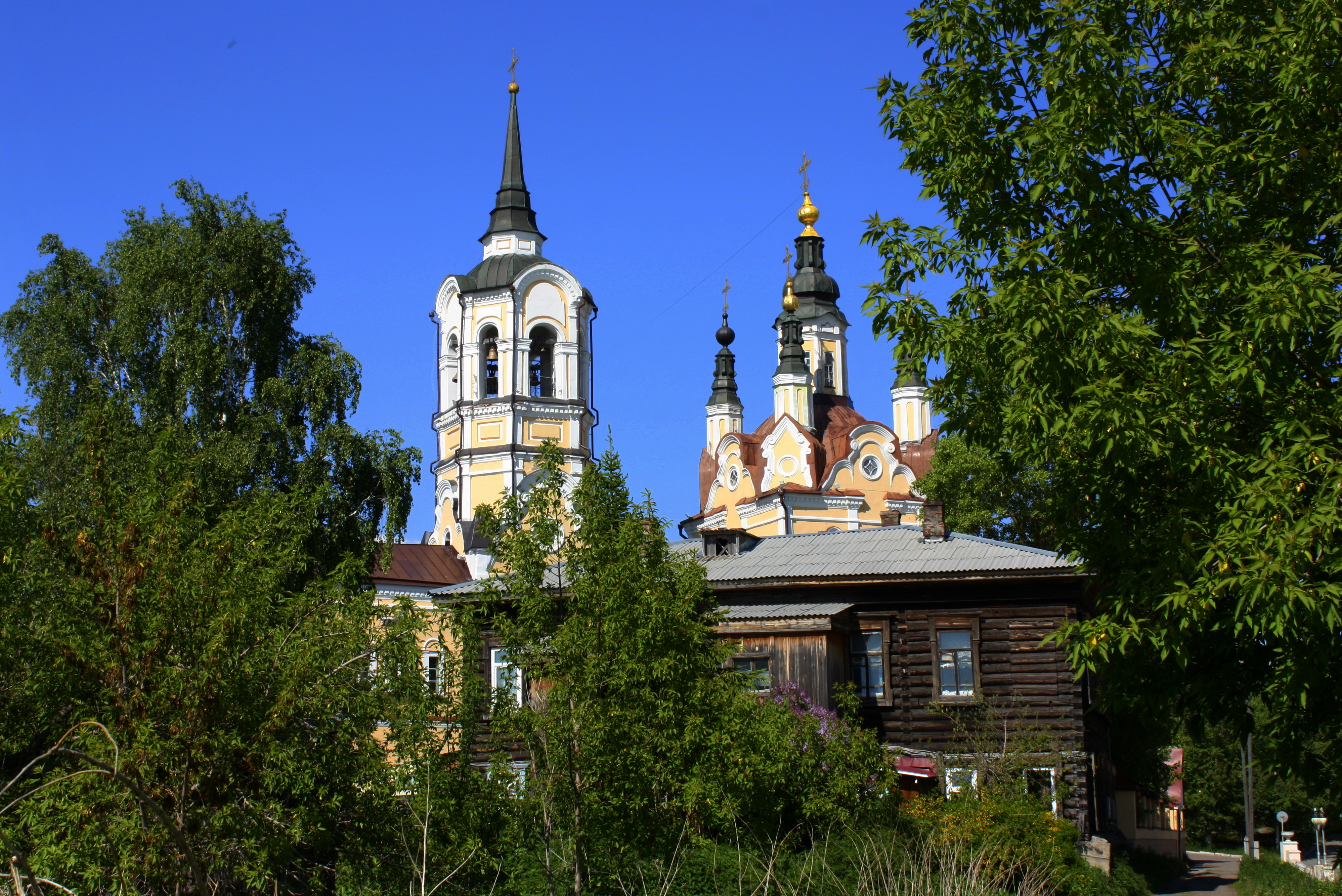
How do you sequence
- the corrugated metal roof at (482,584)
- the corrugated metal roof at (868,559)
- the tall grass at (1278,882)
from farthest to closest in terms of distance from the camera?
the corrugated metal roof at (868,559)
the tall grass at (1278,882)
the corrugated metal roof at (482,584)

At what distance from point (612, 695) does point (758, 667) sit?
906 cm

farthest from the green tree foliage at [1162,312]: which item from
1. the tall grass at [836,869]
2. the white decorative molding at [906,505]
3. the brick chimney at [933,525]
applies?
the white decorative molding at [906,505]

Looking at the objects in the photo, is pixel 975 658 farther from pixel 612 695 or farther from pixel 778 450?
pixel 778 450

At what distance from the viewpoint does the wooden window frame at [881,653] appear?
21797 millimetres

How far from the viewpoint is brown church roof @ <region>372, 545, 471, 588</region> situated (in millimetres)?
37188

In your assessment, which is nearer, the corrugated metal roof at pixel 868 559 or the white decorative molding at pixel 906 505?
the corrugated metal roof at pixel 868 559

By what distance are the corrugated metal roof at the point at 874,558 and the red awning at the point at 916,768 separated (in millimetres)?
2896

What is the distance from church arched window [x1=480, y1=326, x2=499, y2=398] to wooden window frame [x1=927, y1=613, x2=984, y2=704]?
20754mm

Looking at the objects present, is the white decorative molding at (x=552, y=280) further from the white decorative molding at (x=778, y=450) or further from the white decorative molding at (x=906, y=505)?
the white decorative molding at (x=906, y=505)

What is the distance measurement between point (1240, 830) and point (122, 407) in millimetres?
43205

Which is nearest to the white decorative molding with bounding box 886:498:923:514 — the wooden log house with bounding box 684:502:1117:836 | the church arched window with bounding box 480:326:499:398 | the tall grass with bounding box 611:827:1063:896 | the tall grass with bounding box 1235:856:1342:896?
the church arched window with bounding box 480:326:499:398

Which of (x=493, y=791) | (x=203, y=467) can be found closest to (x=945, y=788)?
(x=493, y=791)

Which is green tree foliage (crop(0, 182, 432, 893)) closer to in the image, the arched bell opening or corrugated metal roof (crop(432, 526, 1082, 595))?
corrugated metal roof (crop(432, 526, 1082, 595))

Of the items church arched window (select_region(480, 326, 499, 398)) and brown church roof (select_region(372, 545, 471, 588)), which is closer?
brown church roof (select_region(372, 545, 471, 588))
